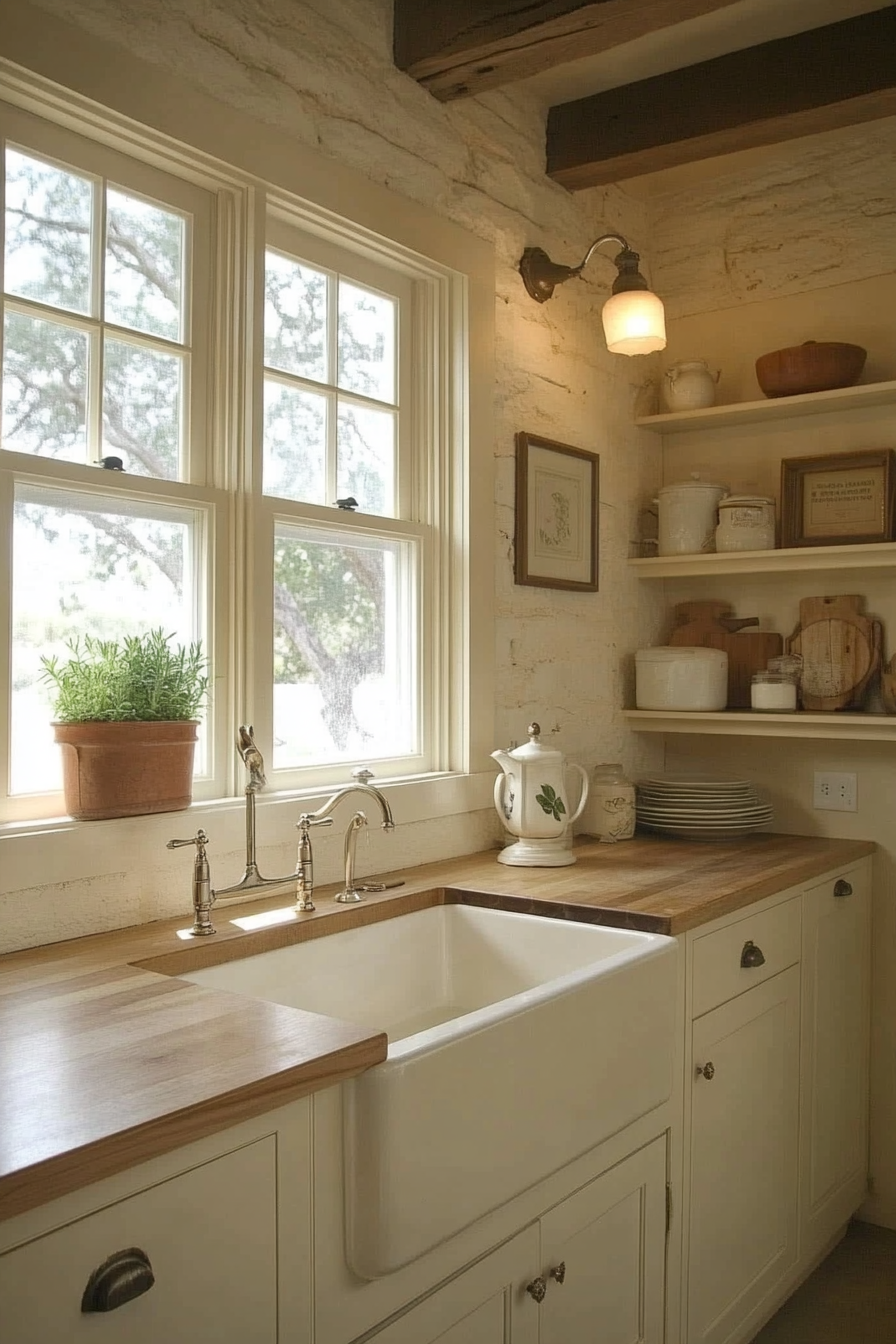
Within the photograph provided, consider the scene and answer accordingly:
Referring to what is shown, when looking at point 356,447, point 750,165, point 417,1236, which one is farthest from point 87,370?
point 750,165

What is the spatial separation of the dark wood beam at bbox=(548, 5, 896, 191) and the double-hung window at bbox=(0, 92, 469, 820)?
60 centimetres

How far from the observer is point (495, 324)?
2.65m

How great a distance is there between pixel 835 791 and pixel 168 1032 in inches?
84.7

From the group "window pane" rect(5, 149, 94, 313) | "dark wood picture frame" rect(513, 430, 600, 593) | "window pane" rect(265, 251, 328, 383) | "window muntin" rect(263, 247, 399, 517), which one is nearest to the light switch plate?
"dark wood picture frame" rect(513, 430, 600, 593)

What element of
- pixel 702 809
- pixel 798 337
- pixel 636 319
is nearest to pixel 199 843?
pixel 702 809

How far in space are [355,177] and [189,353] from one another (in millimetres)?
560

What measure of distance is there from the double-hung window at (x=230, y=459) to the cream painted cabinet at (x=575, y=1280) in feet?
3.01

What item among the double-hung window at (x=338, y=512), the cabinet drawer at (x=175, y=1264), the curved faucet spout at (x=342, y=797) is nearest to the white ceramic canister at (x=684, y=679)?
the double-hung window at (x=338, y=512)

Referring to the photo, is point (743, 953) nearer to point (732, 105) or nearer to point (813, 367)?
point (813, 367)

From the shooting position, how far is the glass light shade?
2602 mm

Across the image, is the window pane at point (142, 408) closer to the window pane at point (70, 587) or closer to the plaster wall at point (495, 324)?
the window pane at point (70, 587)

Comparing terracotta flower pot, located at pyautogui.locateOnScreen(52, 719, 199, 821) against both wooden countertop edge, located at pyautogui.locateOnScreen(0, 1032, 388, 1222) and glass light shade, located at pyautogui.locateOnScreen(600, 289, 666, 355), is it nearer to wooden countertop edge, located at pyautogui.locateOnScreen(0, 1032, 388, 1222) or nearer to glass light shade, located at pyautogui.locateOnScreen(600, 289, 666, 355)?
wooden countertop edge, located at pyautogui.locateOnScreen(0, 1032, 388, 1222)

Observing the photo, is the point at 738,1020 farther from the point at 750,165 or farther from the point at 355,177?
the point at 750,165

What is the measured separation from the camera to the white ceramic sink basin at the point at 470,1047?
1.25 meters
